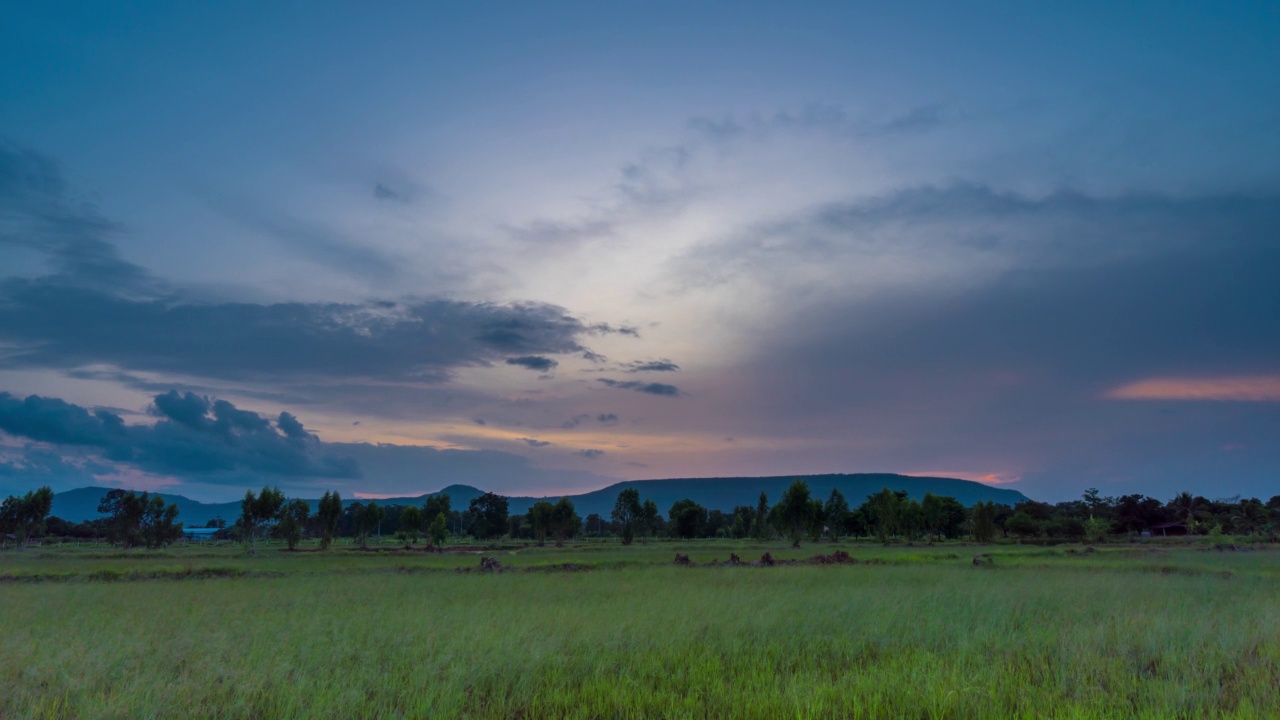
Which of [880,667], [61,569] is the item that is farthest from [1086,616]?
[61,569]

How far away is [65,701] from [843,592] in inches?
810

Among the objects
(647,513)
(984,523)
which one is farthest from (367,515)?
(984,523)

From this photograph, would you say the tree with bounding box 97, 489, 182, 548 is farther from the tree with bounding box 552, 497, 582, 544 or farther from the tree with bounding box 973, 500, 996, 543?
the tree with bounding box 973, 500, 996, 543

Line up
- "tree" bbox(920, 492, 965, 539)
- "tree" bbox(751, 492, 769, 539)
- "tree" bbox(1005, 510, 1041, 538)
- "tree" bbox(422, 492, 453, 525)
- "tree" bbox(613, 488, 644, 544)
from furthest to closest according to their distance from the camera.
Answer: "tree" bbox(613, 488, 644, 544), "tree" bbox(751, 492, 769, 539), "tree" bbox(920, 492, 965, 539), "tree" bbox(1005, 510, 1041, 538), "tree" bbox(422, 492, 453, 525)

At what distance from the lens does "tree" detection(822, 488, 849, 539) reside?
12053 cm

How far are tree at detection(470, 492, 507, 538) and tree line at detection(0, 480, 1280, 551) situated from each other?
23 centimetres

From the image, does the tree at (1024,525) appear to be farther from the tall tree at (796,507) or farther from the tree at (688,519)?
the tree at (688,519)

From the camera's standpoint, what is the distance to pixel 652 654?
11922 mm

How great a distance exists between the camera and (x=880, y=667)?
1095cm

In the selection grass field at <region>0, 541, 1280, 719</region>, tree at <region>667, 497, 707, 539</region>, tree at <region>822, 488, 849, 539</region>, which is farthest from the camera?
tree at <region>667, 497, 707, 539</region>

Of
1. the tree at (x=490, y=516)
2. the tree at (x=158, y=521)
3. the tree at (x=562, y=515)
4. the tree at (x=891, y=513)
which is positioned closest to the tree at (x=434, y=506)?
the tree at (x=562, y=515)

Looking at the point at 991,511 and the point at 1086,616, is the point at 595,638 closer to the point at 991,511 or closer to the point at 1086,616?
the point at 1086,616

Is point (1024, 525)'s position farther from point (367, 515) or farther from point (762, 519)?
point (367, 515)

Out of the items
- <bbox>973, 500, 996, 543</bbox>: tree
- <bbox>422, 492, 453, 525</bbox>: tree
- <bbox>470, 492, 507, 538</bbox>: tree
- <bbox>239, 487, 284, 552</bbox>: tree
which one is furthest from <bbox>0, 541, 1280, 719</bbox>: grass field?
<bbox>470, 492, 507, 538</bbox>: tree
